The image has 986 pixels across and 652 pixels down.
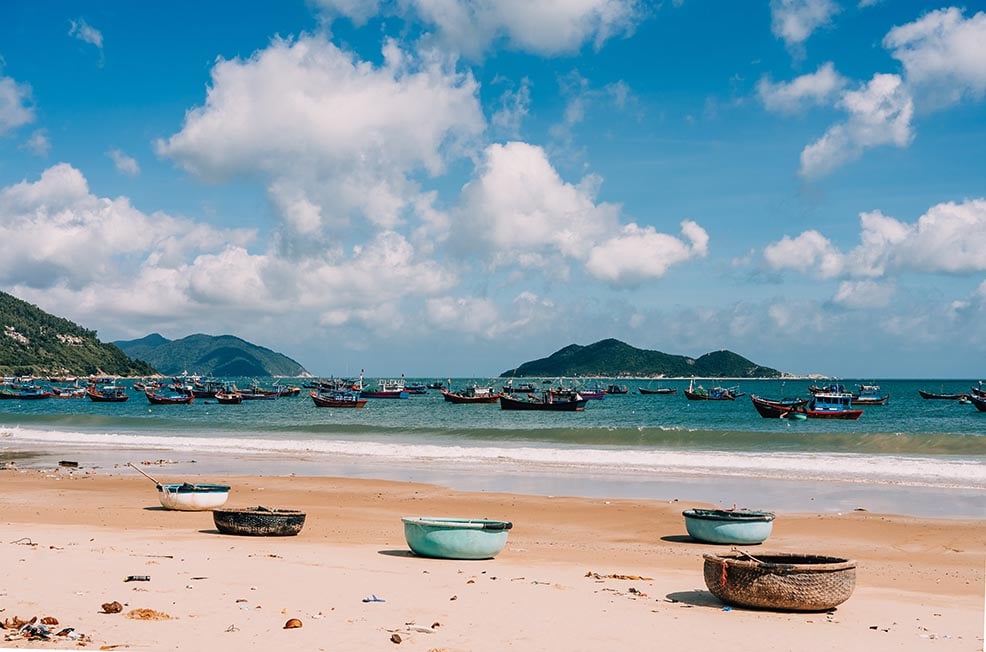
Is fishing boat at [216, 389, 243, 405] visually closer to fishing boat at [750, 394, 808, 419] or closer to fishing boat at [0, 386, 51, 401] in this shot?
fishing boat at [0, 386, 51, 401]

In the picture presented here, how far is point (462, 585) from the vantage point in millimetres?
10258

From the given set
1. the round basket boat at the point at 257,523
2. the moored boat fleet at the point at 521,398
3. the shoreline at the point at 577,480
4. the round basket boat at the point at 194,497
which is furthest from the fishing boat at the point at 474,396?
the round basket boat at the point at 257,523

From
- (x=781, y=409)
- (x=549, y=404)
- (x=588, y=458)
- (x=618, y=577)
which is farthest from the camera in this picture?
(x=549, y=404)

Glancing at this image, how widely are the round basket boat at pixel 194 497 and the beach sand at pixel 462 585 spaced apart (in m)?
0.22

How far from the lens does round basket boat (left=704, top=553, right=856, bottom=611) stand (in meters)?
9.19

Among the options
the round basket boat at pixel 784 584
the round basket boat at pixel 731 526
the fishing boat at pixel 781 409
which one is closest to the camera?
the round basket boat at pixel 784 584

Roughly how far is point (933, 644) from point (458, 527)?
5941mm

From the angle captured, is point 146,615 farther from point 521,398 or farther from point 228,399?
point 521,398

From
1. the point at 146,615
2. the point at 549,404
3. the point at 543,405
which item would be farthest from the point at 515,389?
the point at 146,615

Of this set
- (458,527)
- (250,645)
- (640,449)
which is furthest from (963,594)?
(640,449)

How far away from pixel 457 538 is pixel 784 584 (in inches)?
176

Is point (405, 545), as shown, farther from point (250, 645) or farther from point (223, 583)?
point (250, 645)

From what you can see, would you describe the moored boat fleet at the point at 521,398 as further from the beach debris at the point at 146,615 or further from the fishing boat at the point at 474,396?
the beach debris at the point at 146,615

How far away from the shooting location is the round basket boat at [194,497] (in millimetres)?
17359
